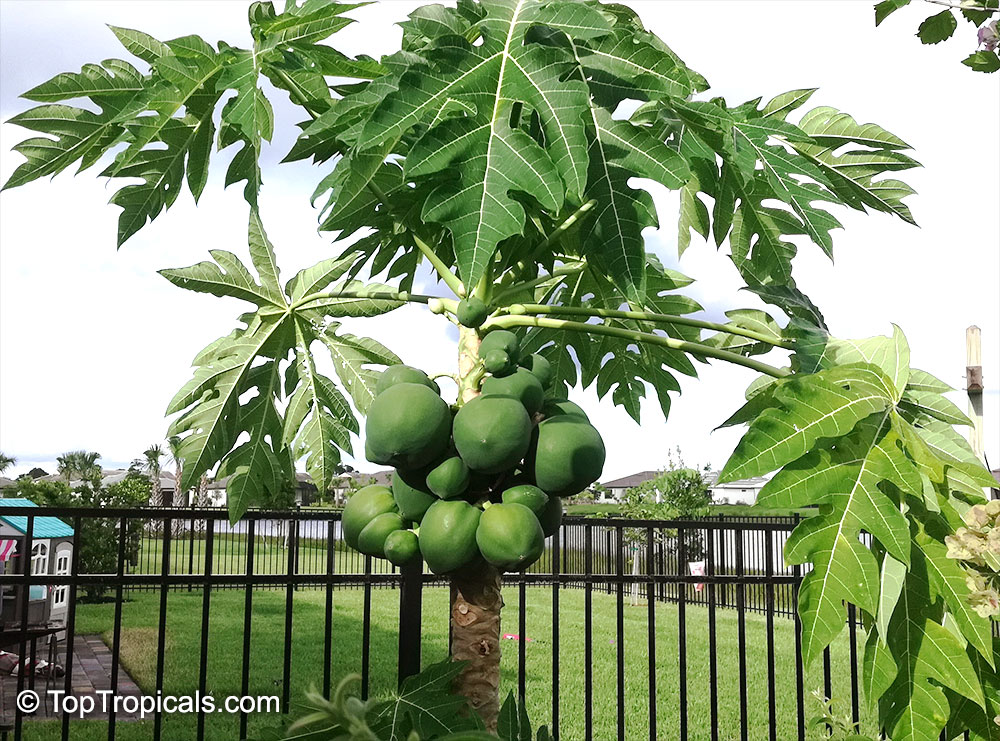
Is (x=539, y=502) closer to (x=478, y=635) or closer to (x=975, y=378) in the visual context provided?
(x=478, y=635)

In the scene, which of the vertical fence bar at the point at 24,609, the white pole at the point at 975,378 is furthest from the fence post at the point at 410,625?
the white pole at the point at 975,378

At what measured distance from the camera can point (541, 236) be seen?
1.87m

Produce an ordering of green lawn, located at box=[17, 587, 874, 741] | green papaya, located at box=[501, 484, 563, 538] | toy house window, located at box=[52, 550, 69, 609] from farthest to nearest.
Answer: toy house window, located at box=[52, 550, 69, 609], green lawn, located at box=[17, 587, 874, 741], green papaya, located at box=[501, 484, 563, 538]

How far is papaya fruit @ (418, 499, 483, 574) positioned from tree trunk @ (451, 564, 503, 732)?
17 cm

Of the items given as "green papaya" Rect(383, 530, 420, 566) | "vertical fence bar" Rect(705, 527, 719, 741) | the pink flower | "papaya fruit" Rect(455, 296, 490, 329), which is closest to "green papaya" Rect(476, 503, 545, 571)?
"green papaya" Rect(383, 530, 420, 566)

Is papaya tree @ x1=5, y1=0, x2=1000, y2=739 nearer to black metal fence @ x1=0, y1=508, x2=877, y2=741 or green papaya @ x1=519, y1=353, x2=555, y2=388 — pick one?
green papaya @ x1=519, y1=353, x2=555, y2=388

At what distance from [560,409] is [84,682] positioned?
1004 centimetres

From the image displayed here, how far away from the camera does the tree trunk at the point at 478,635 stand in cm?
168

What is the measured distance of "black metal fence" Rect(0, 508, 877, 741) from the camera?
401 centimetres

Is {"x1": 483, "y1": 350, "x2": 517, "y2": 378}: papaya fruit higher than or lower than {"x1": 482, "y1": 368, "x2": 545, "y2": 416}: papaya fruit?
higher

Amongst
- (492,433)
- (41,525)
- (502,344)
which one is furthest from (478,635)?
(41,525)

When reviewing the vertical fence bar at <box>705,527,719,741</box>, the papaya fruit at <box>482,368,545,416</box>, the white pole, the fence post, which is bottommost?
the vertical fence bar at <box>705,527,719,741</box>

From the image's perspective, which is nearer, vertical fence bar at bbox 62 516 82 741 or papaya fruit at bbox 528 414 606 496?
papaya fruit at bbox 528 414 606 496

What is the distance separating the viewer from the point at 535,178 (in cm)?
137
